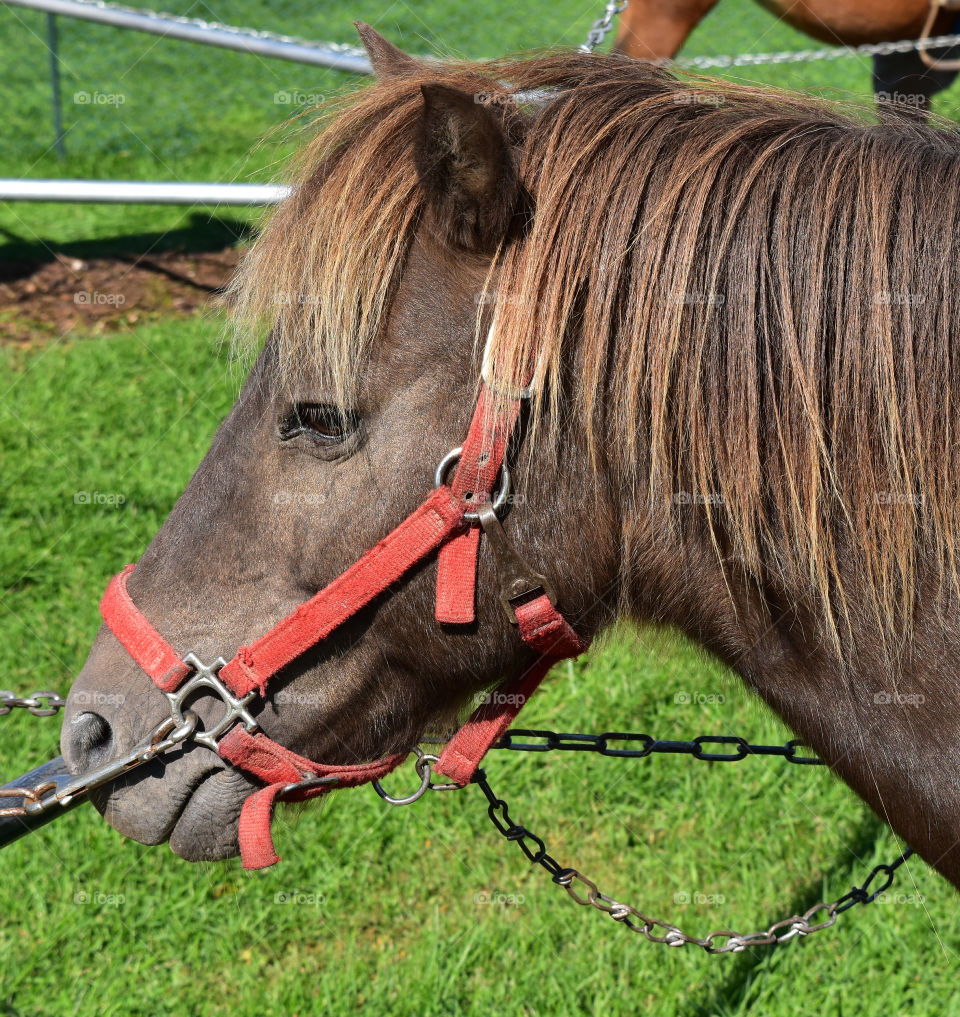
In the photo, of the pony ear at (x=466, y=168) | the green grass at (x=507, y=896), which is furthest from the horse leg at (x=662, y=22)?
the pony ear at (x=466, y=168)

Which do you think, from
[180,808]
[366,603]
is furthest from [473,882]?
[366,603]

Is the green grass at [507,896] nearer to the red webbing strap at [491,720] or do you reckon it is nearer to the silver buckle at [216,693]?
the red webbing strap at [491,720]

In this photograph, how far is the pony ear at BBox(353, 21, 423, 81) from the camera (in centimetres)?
176

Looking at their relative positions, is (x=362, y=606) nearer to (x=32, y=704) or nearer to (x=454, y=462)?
(x=454, y=462)

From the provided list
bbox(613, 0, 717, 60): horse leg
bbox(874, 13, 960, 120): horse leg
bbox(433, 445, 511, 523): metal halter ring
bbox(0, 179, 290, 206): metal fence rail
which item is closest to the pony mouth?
bbox(433, 445, 511, 523): metal halter ring

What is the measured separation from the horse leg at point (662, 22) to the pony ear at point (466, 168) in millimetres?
4618

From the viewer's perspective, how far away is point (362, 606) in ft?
5.10

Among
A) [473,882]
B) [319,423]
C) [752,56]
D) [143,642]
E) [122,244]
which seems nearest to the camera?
[319,423]

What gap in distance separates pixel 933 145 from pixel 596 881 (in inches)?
97.3

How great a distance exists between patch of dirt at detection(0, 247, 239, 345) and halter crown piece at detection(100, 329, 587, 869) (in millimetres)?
4512

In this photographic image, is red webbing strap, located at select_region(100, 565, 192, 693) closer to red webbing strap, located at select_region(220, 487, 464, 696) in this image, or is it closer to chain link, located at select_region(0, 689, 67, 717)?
red webbing strap, located at select_region(220, 487, 464, 696)

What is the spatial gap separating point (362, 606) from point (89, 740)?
548 millimetres

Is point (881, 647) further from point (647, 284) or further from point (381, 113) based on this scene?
point (381, 113)

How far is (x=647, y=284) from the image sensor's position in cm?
140
